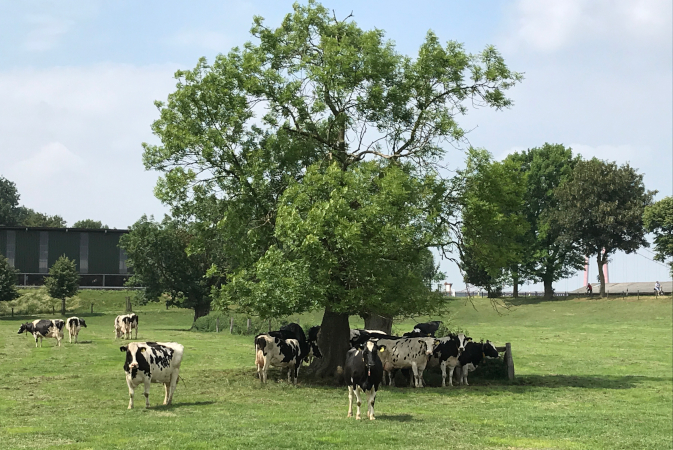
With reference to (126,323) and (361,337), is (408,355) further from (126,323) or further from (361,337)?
(126,323)

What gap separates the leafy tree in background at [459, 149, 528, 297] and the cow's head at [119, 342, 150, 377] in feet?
42.3

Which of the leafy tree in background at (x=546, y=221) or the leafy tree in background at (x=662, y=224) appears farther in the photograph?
the leafy tree in background at (x=546, y=221)

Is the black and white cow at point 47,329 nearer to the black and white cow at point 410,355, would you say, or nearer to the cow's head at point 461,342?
the black and white cow at point 410,355

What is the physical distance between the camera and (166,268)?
6444 centimetres

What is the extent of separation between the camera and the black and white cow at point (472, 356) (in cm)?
2648

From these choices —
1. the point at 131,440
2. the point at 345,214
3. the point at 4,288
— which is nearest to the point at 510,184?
the point at 345,214

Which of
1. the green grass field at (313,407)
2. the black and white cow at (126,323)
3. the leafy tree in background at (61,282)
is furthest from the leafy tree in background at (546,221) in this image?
the black and white cow at (126,323)

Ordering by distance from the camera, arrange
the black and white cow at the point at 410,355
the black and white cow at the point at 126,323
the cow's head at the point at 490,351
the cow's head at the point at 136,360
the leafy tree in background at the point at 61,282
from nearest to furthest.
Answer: the cow's head at the point at 136,360, the black and white cow at the point at 410,355, the cow's head at the point at 490,351, the black and white cow at the point at 126,323, the leafy tree in background at the point at 61,282

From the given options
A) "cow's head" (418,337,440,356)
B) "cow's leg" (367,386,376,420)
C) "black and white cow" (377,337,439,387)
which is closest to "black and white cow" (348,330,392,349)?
"black and white cow" (377,337,439,387)

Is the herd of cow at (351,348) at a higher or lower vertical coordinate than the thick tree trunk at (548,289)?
lower

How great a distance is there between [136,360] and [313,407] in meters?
4.99

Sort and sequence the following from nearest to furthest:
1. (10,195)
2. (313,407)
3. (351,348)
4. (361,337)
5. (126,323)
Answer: (313,407) < (351,348) < (361,337) < (126,323) < (10,195)

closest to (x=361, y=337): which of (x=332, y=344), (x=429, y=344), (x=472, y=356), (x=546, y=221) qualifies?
(x=332, y=344)

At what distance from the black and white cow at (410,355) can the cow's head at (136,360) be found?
9.44 meters
